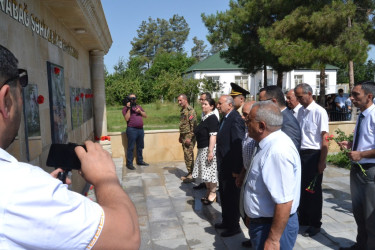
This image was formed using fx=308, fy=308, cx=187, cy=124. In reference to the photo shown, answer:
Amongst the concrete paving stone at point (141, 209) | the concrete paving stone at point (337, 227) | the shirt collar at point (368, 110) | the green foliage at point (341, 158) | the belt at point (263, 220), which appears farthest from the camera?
the green foliage at point (341, 158)

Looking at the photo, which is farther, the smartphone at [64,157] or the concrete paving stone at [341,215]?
the concrete paving stone at [341,215]

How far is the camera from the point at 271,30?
11398mm

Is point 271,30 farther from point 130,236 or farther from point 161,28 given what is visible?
point 161,28

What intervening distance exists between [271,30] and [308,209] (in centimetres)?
867

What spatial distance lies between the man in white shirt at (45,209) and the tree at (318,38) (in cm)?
1006

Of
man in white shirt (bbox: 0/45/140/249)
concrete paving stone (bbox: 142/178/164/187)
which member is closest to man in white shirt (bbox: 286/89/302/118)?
concrete paving stone (bbox: 142/178/164/187)

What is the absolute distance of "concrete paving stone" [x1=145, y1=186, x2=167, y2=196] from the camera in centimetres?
612

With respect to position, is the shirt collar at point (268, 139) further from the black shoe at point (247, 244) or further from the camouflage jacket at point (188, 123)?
the camouflage jacket at point (188, 123)

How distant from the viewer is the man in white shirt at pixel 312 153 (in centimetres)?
406

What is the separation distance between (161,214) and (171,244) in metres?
1.04

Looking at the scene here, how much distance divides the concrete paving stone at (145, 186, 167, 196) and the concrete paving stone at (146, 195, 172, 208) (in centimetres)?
26

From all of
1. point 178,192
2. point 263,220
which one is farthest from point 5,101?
point 178,192

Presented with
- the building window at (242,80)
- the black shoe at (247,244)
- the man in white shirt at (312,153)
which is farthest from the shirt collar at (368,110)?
the building window at (242,80)

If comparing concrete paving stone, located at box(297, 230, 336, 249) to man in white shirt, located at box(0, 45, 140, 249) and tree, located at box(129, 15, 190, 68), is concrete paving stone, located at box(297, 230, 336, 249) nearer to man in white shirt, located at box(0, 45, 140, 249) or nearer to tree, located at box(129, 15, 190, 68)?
man in white shirt, located at box(0, 45, 140, 249)
